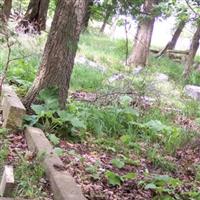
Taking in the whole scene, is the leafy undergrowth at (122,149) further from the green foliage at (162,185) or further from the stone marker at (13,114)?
the stone marker at (13,114)

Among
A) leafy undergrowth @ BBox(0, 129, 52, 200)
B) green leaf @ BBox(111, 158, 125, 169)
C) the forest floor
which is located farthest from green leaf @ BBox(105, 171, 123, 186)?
leafy undergrowth @ BBox(0, 129, 52, 200)

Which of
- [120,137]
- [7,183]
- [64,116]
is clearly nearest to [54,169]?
[7,183]

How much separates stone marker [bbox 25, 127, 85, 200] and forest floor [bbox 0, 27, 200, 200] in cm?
14

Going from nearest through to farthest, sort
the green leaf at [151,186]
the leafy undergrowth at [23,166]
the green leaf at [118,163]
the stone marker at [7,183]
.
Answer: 1. the stone marker at [7,183]
2. the leafy undergrowth at [23,166]
3. the green leaf at [151,186]
4. the green leaf at [118,163]

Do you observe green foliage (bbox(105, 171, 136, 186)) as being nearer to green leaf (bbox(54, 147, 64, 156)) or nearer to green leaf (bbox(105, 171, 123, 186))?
green leaf (bbox(105, 171, 123, 186))

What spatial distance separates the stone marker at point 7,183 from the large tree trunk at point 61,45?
2.33 m

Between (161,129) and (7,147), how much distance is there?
98.0 inches

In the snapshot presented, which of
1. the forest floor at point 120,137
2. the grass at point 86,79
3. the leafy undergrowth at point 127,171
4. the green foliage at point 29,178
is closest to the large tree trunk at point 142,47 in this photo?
the grass at point 86,79

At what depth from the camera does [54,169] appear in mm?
3689

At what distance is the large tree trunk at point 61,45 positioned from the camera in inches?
199

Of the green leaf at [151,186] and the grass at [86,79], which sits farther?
the grass at [86,79]

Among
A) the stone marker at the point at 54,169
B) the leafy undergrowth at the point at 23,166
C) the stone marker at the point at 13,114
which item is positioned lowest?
the leafy undergrowth at the point at 23,166

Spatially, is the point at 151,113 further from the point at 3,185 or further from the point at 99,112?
the point at 3,185

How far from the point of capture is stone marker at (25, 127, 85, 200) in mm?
3275
